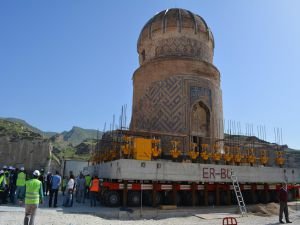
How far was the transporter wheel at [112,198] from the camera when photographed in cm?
1230

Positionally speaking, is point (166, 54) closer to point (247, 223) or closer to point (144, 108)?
point (144, 108)

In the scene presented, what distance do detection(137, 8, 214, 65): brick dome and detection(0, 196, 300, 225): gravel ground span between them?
10061mm

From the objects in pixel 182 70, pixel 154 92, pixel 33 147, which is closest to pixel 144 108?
pixel 154 92

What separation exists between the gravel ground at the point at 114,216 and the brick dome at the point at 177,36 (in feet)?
33.0

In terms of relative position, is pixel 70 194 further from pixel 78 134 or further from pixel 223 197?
pixel 78 134

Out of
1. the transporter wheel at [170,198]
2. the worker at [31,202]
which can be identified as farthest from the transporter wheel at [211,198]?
the worker at [31,202]

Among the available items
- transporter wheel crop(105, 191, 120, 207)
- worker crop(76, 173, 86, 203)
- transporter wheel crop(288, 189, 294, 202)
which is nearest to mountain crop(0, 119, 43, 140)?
worker crop(76, 173, 86, 203)

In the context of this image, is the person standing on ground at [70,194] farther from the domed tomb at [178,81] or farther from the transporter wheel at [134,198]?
the domed tomb at [178,81]

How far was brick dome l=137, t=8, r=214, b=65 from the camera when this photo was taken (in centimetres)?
1905

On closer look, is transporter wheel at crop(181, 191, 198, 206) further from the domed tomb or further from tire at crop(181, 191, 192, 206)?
the domed tomb

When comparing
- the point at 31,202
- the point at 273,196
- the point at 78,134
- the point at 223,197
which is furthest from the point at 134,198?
the point at 78,134

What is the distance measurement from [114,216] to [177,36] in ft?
40.5

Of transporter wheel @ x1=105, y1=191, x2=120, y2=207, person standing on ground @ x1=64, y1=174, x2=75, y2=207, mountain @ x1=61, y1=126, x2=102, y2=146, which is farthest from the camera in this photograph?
mountain @ x1=61, y1=126, x2=102, y2=146

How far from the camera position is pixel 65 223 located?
8.76m
